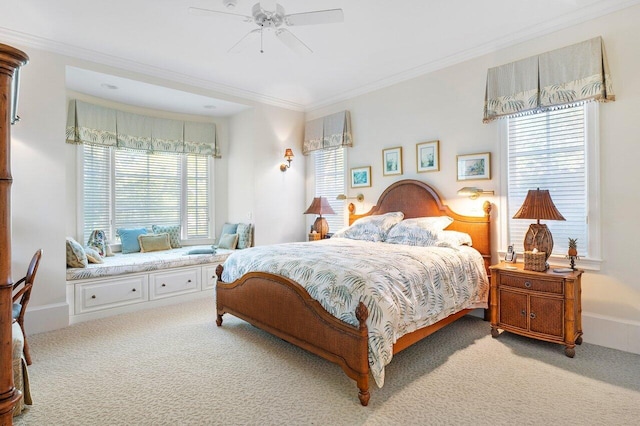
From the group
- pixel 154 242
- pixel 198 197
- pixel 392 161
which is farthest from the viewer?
pixel 198 197

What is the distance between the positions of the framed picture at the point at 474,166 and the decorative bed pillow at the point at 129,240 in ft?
15.0

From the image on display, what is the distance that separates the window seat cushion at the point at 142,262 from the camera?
391cm

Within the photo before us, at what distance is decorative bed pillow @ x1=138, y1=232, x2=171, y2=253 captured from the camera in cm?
509

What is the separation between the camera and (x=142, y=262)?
14.2 feet

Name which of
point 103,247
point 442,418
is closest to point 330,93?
point 103,247

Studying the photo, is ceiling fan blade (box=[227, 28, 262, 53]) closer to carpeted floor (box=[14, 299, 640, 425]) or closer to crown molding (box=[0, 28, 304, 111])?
crown molding (box=[0, 28, 304, 111])

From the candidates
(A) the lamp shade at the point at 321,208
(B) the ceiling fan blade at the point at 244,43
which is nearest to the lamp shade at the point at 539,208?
(A) the lamp shade at the point at 321,208

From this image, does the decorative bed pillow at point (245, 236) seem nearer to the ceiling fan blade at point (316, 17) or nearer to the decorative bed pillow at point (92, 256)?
the decorative bed pillow at point (92, 256)

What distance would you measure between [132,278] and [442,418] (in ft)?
12.3

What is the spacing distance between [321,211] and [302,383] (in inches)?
121

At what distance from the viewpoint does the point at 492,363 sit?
2.76 m

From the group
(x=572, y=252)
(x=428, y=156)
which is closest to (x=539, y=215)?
(x=572, y=252)

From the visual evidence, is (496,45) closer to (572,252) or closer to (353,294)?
(572,252)

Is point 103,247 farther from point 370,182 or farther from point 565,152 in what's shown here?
point 565,152
